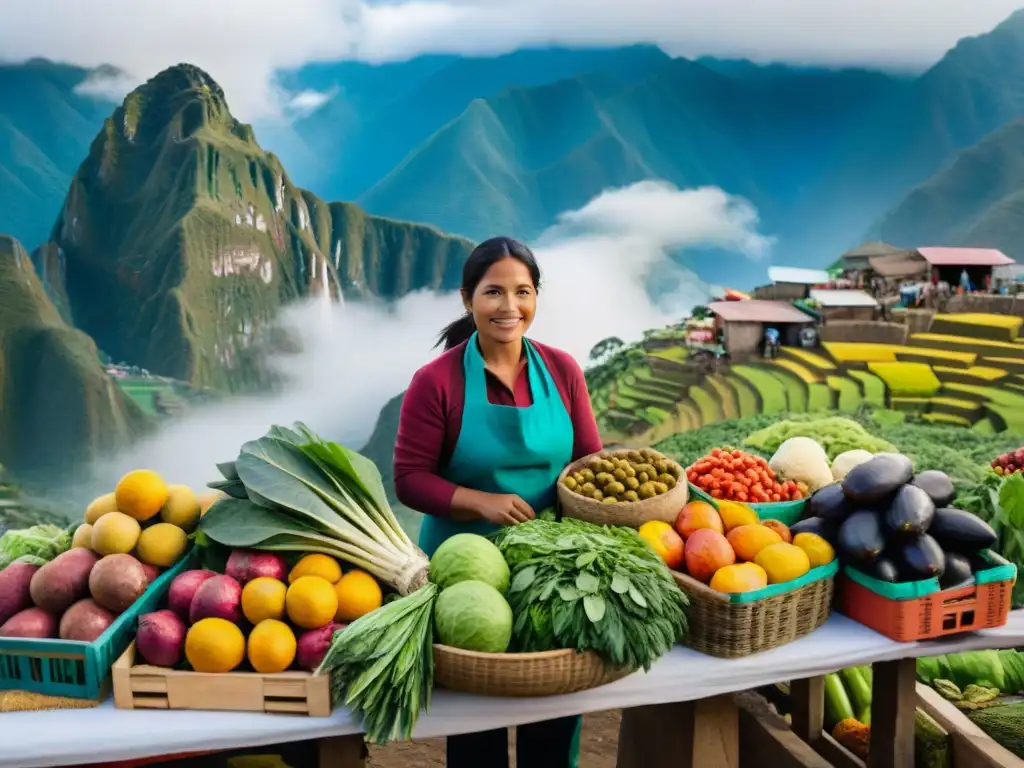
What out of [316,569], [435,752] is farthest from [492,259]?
[435,752]

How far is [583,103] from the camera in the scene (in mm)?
11242

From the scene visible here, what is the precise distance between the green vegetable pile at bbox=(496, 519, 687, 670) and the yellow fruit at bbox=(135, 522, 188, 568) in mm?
815

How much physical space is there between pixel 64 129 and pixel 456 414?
12.2 meters

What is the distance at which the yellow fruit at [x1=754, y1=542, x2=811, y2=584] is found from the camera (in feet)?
6.30

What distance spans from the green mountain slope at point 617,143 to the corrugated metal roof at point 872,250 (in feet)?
4.24

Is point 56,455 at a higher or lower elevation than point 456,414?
lower

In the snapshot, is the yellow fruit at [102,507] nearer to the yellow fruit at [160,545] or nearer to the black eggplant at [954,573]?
the yellow fruit at [160,545]

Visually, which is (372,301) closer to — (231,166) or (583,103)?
(231,166)

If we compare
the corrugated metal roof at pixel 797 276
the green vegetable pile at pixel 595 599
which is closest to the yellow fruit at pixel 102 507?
the green vegetable pile at pixel 595 599

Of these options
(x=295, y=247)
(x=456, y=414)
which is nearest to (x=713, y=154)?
(x=295, y=247)

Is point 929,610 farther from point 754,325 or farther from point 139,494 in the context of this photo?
point 754,325

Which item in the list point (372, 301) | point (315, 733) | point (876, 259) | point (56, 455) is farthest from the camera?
point (372, 301)

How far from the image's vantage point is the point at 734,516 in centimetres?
218

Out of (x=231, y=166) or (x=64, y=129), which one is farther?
(x=231, y=166)
